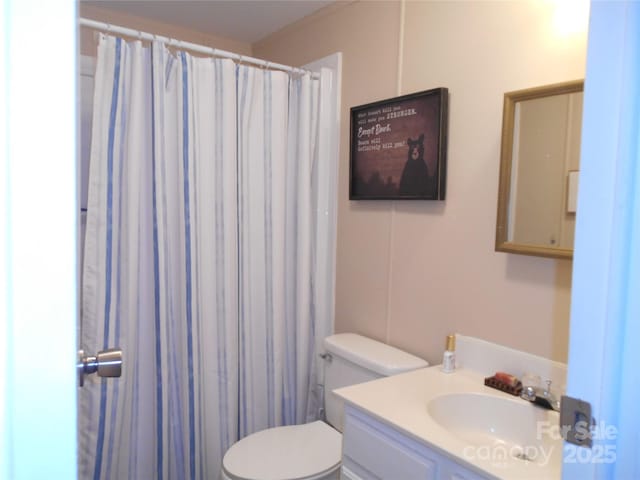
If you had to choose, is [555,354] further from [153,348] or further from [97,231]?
[97,231]

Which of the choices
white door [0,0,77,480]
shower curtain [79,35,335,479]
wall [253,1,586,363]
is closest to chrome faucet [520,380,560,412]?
wall [253,1,586,363]

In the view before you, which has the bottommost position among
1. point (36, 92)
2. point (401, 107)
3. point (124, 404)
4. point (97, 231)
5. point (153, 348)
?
point (124, 404)

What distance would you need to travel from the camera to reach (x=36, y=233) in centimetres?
33

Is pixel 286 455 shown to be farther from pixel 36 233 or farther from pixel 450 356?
pixel 36 233

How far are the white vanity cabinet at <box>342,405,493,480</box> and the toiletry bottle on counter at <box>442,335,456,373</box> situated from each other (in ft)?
1.33

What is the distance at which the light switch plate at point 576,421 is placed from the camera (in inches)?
24.3

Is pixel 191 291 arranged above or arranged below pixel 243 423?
above

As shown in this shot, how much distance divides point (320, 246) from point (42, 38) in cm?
192

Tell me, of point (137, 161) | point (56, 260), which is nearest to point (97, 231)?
point (137, 161)

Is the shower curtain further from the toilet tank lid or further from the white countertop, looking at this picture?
the white countertop

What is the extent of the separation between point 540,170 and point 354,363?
0.99 meters

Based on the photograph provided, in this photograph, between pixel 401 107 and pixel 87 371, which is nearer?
pixel 87 371

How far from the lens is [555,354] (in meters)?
1.35

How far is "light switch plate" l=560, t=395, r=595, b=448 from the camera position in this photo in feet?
2.02
